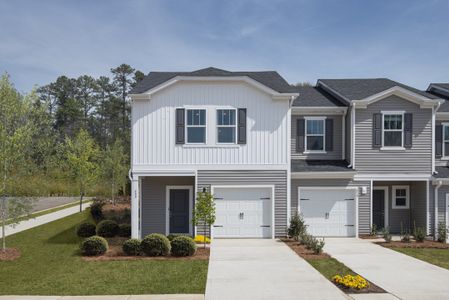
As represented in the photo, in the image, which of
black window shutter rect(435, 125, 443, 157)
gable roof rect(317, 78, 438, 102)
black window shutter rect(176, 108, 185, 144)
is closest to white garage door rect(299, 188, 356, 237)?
gable roof rect(317, 78, 438, 102)

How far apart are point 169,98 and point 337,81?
9.57 meters

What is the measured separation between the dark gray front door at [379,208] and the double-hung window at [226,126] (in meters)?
7.60

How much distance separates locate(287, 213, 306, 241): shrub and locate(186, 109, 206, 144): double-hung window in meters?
4.78

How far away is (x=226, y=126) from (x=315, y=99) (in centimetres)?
523

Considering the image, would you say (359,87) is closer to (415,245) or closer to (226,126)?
(226,126)

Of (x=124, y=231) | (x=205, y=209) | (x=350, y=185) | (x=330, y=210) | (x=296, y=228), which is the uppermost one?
(x=350, y=185)

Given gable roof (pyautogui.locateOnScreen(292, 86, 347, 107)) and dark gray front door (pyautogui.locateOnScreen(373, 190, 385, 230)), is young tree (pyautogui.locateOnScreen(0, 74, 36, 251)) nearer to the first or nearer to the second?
gable roof (pyautogui.locateOnScreen(292, 86, 347, 107))

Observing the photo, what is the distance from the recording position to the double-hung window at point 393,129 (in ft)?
55.3

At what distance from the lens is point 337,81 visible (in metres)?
20.6

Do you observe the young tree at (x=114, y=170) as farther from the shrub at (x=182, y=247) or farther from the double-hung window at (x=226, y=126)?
the shrub at (x=182, y=247)

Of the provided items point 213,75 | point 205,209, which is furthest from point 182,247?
point 213,75

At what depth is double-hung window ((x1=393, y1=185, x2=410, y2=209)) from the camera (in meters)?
18.2

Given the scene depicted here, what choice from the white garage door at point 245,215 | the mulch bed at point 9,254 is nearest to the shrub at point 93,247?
the mulch bed at point 9,254

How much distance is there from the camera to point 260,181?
15836 mm
